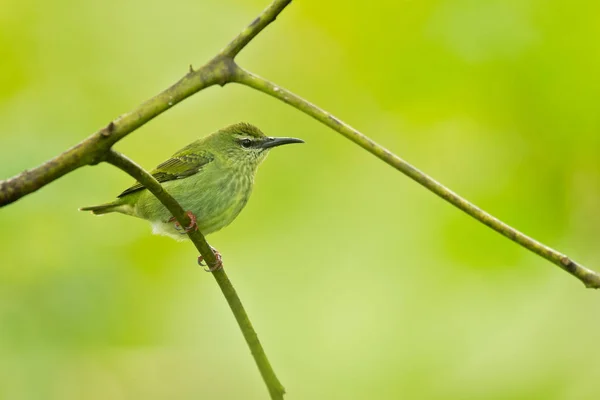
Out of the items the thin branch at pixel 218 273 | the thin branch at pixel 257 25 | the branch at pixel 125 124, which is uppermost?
the thin branch at pixel 257 25

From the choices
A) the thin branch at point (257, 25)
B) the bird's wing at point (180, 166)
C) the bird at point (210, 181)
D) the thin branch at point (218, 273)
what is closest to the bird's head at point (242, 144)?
the bird at point (210, 181)

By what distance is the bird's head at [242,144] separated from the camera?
5.06 metres

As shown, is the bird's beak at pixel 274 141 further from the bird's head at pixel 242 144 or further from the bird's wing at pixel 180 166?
the bird's wing at pixel 180 166

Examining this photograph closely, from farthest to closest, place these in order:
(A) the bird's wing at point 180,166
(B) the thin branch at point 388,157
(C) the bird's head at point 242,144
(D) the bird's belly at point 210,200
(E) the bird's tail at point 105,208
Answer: (A) the bird's wing at point 180,166 → (C) the bird's head at point 242,144 → (D) the bird's belly at point 210,200 → (E) the bird's tail at point 105,208 → (B) the thin branch at point 388,157

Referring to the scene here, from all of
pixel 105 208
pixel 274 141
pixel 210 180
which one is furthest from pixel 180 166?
pixel 105 208

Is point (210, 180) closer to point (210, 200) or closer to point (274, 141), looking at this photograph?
point (210, 200)

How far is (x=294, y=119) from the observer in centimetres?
452

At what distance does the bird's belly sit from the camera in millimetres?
4680

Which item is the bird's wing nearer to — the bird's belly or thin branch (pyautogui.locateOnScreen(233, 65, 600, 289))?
the bird's belly

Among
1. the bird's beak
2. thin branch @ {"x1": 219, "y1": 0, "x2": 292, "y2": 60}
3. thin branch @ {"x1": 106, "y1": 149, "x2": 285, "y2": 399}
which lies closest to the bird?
the bird's beak

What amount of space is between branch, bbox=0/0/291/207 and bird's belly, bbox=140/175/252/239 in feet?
8.91

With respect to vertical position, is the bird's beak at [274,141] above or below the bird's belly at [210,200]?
above

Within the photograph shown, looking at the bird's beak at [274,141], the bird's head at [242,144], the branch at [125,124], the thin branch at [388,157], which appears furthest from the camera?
the bird's head at [242,144]

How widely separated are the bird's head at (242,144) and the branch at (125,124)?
3011 mm
